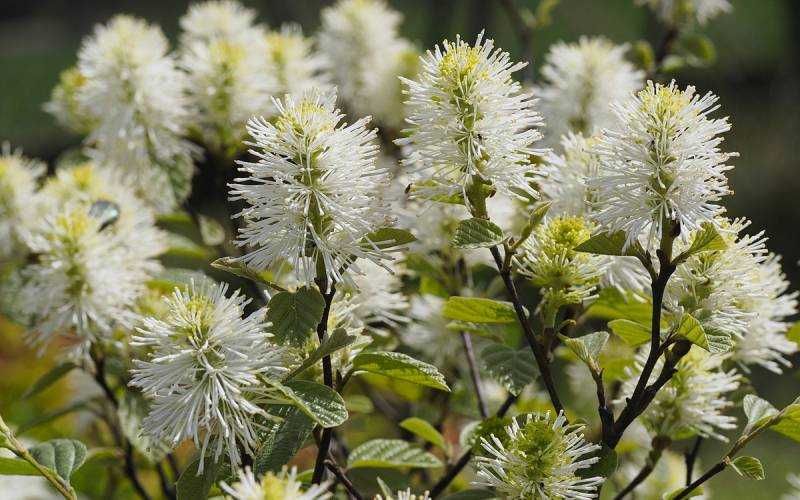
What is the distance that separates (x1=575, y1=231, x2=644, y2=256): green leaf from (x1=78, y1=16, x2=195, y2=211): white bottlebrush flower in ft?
2.57

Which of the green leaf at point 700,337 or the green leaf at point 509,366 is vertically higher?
the green leaf at point 700,337

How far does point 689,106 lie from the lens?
0.79 meters

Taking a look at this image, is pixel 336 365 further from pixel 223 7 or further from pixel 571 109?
pixel 223 7

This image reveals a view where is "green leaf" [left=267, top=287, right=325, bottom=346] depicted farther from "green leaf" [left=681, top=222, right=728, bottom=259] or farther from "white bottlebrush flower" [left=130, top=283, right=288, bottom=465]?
"green leaf" [left=681, top=222, right=728, bottom=259]

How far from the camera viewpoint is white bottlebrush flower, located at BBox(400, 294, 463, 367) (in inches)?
54.3

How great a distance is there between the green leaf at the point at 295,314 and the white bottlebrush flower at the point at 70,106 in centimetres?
101

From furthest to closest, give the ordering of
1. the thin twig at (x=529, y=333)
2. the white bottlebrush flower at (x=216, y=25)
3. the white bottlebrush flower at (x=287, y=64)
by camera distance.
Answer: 1. the white bottlebrush flower at (x=216, y=25)
2. the white bottlebrush flower at (x=287, y=64)
3. the thin twig at (x=529, y=333)

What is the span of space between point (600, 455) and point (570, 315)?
19 centimetres

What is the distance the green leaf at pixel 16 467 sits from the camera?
846 millimetres

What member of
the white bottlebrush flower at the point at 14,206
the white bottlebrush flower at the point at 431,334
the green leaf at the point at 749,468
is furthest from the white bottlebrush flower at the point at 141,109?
the green leaf at the point at 749,468

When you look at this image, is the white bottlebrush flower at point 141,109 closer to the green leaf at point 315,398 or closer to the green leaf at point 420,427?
the green leaf at point 420,427

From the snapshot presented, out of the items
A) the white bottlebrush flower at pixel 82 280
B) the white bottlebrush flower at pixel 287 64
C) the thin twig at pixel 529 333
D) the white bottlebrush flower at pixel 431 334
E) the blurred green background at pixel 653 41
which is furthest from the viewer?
the blurred green background at pixel 653 41

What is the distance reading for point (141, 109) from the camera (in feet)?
4.68

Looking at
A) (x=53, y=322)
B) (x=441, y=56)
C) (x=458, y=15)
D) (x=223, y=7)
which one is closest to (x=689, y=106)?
(x=441, y=56)
